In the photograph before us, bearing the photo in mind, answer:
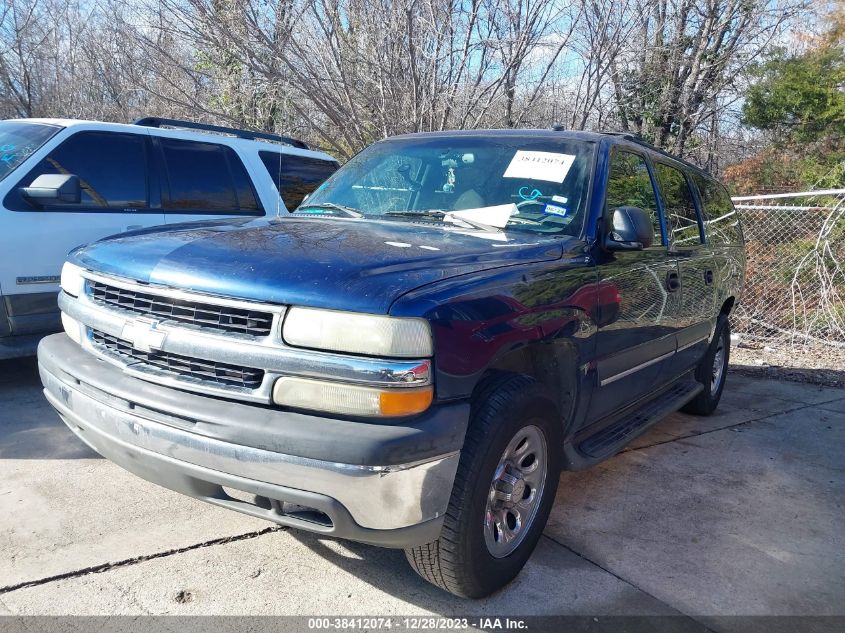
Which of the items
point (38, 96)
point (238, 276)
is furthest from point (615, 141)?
point (38, 96)

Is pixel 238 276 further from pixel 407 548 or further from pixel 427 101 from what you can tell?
pixel 427 101

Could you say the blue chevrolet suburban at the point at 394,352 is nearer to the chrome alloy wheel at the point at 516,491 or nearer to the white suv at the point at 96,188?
the chrome alloy wheel at the point at 516,491

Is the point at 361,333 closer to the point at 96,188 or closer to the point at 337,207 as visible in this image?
the point at 337,207

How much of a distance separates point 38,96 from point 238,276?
18.9 meters

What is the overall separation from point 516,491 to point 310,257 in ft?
4.08

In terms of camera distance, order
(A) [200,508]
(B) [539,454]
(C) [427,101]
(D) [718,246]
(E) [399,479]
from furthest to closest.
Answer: (C) [427,101]
(D) [718,246]
(A) [200,508]
(B) [539,454]
(E) [399,479]

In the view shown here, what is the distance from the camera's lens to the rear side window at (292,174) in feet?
21.1

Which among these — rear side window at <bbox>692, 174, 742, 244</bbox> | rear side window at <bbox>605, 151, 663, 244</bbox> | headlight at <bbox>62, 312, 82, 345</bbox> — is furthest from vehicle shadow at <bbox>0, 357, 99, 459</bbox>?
rear side window at <bbox>692, 174, 742, 244</bbox>

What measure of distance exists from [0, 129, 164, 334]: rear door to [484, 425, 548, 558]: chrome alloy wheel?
3.67m

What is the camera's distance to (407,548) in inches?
99.4

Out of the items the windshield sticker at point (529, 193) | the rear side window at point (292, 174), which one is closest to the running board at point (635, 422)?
the windshield sticker at point (529, 193)

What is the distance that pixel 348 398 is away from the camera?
2.29m

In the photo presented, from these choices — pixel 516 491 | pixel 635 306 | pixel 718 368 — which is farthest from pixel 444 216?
pixel 718 368

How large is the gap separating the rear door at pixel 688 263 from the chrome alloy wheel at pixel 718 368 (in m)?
0.61
